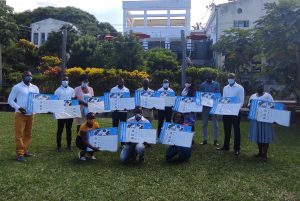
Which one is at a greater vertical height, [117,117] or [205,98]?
[205,98]

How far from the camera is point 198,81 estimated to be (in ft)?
67.2

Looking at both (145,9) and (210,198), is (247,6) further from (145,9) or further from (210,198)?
(210,198)

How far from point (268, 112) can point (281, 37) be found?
6.70 meters

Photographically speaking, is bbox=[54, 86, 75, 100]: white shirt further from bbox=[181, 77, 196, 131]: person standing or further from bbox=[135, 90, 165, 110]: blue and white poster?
bbox=[181, 77, 196, 131]: person standing

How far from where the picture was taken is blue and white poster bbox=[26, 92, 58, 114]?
9352 mm

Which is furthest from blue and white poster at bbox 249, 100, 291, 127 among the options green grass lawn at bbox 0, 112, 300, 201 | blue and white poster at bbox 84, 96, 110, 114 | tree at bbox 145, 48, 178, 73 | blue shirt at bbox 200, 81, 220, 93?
tree at bbox 145, 48, 178, 73

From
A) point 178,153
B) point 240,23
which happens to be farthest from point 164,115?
point 240,23

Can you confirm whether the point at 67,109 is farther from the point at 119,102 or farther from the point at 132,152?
the point at 132,152

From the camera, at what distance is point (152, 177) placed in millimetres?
8031

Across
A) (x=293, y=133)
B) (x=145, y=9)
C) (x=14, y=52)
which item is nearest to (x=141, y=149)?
(x=293, y=133)

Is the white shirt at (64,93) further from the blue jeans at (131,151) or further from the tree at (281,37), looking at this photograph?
the tree at (281,37)

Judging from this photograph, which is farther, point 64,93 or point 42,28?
point 42,28

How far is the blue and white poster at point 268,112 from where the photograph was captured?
9523 mm

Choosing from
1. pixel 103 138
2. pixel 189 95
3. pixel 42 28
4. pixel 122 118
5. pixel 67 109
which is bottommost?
pixel 103 138
